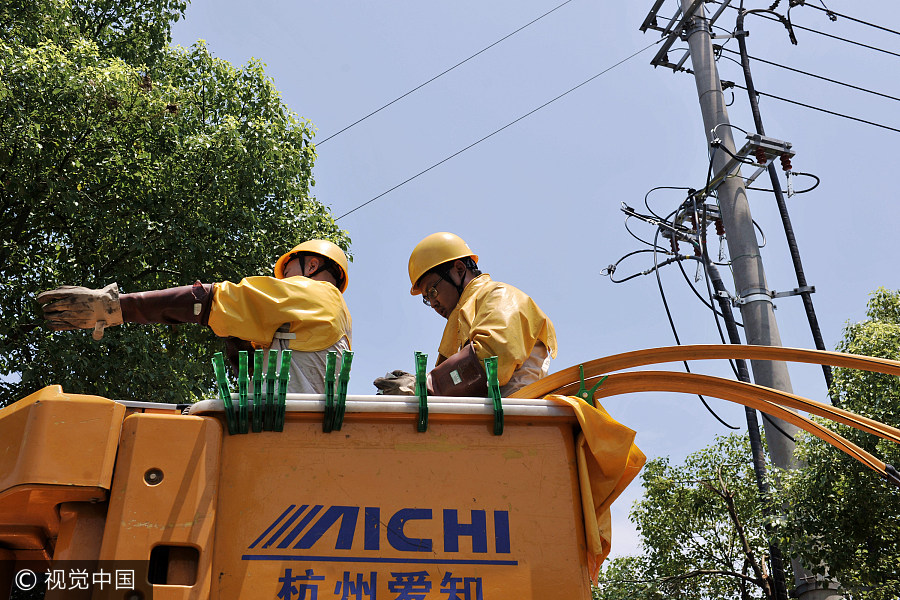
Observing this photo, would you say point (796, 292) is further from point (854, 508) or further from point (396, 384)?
point (396, 384)

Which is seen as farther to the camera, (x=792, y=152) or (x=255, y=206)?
(x=255, y=206)

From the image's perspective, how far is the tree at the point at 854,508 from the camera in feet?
24.2

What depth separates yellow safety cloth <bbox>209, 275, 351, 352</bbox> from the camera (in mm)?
2980

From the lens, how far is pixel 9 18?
9.22 meters

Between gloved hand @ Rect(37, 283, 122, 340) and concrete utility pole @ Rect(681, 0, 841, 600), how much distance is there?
5.92 meters

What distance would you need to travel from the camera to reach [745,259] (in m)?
7.97

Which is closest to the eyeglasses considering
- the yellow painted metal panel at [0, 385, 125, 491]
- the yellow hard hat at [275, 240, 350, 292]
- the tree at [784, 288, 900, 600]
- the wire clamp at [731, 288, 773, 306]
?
the yellow hard hat at [275, 240, 350, 292]

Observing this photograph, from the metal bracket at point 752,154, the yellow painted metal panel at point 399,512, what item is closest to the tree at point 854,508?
the metal bracket at point 752,154

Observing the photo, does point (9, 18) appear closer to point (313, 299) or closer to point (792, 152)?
point (313, 299)

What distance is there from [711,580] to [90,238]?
10.1 m

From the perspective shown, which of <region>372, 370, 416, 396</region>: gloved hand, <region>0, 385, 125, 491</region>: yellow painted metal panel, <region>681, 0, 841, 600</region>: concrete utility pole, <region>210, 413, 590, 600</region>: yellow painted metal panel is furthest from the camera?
<region>681, 0, 841, 600</region>: concrete utility pole

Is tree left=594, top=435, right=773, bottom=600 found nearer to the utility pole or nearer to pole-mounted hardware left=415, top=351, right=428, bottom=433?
the utility pole

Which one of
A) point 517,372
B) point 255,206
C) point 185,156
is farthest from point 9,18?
point 517,372

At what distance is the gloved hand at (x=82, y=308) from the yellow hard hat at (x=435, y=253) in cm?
153
